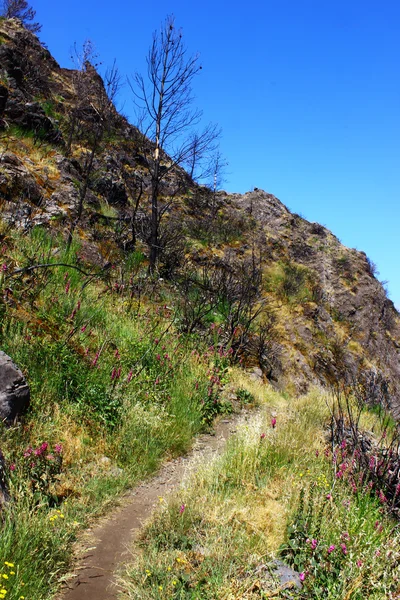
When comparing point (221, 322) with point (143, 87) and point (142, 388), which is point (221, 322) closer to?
point (142, 388)

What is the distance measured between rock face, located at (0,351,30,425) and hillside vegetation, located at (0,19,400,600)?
0.14m

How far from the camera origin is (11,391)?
3.70 meters

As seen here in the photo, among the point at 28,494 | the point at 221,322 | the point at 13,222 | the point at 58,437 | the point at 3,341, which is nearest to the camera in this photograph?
the point at 28,494

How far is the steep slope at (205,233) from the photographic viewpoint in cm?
1022

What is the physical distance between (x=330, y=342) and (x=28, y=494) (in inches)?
587

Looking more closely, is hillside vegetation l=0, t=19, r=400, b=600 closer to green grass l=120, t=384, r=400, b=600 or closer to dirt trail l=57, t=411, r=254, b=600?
green grass l=120, t=384, r=400, b=600

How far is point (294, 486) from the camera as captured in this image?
3428 millimetres

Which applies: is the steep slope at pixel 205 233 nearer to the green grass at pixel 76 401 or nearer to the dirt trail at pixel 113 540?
the green grass at pixel 76 401

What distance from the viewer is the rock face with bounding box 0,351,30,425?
3598 millimetres

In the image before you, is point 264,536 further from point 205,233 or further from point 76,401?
point 205,233

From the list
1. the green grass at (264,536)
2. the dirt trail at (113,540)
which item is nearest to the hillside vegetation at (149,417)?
the green grass at (264,536)

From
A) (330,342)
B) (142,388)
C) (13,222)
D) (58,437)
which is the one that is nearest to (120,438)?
(58,437)

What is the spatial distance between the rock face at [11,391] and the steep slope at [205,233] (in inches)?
160

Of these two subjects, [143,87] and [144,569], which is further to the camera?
[143,87]
